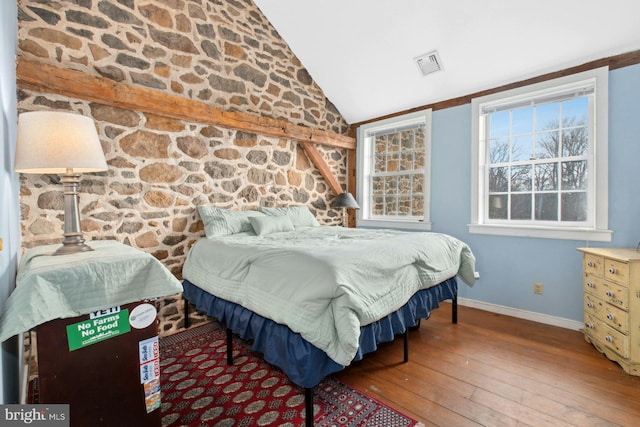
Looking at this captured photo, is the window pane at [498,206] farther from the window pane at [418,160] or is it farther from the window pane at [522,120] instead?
the window pane at [418,160]

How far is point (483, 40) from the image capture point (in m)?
2.95

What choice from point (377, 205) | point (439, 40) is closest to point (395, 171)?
point (377, 205)

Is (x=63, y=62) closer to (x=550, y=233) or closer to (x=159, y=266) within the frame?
(x=159, y=266)

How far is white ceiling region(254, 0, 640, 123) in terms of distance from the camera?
2.56 m

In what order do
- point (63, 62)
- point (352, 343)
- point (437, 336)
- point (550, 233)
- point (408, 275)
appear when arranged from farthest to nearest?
point (550, 233)
point (437, 336)
point (63, 62)
point (408, 275)
point (352, 343)

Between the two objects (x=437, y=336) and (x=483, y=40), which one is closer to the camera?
(x=437, y=336)

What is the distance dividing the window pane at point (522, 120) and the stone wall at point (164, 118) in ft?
8.26

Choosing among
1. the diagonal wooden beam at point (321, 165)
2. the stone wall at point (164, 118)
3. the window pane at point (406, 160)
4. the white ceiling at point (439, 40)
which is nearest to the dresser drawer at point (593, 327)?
the white ceiling at point (439, 40)

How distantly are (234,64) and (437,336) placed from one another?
343cm

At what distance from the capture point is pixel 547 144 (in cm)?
309

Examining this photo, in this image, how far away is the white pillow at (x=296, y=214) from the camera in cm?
354

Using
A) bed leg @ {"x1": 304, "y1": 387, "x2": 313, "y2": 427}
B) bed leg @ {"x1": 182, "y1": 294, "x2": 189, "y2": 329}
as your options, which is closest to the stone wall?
bed leg @ {"x1": 182, "y1": 294, "x2": 189, "y2": 329}

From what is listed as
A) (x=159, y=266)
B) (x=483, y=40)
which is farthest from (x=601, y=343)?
(x=159, y=266)

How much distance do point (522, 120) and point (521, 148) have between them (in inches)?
11.6
